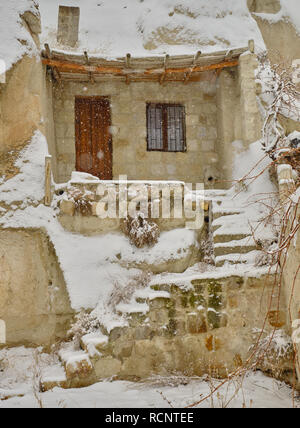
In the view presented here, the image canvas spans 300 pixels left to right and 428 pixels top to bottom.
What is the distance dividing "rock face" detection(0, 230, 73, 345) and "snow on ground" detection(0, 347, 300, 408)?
902 millimetres

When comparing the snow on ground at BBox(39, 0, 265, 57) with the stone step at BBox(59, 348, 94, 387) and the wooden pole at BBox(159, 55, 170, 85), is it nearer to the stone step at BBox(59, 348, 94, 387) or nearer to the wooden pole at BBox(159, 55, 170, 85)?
the wooden pole at BBox(159, 55, 170, 85)

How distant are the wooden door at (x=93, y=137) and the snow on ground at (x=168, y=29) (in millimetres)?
1852

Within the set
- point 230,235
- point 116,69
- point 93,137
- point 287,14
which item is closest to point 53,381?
point 230,235

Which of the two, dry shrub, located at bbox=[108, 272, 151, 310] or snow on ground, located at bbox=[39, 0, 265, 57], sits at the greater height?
snow on ground, located at bbox=[39, 0, 265, 57]

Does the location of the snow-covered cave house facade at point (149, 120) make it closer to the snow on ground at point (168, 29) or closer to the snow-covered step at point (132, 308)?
the snow on ground at point (168, 29)

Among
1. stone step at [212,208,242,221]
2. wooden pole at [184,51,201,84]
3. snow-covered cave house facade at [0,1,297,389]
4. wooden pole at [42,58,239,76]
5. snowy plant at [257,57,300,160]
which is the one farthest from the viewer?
wooden pole at [42,58,239,76]

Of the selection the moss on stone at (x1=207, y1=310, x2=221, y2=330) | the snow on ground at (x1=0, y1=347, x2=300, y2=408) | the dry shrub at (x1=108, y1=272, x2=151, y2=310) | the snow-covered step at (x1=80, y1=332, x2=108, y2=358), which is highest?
the dry shrub at (x1=108, y1=272, x2=151, y2=310)

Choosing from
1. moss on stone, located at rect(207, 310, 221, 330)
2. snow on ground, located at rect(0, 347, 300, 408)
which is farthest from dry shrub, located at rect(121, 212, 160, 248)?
snow on ground, located at rect(0, 347, 300, 408)

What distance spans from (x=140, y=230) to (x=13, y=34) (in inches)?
182

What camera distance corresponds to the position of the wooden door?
1024 cm

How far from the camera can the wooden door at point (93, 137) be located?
10.2m

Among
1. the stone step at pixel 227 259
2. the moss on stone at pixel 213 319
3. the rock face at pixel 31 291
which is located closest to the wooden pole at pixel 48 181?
the rock face at pixel 31 291
